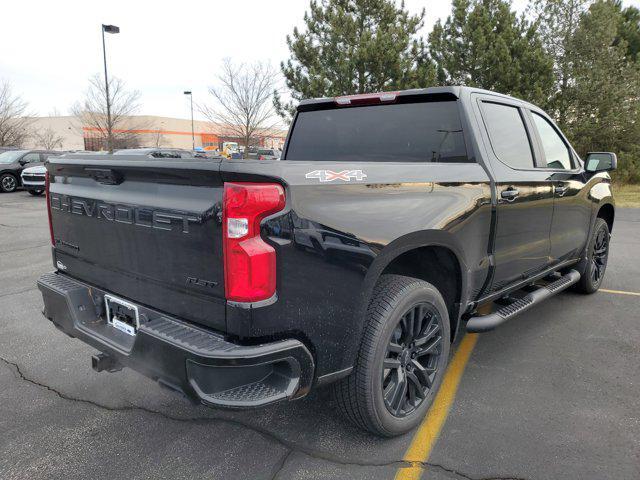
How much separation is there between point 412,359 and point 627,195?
63.9ft

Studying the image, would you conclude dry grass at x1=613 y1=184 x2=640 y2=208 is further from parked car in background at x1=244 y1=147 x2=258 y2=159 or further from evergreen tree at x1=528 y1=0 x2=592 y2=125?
parked car in background at x1=244 y1=147 x2=258 y2=159

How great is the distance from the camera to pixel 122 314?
2.48m

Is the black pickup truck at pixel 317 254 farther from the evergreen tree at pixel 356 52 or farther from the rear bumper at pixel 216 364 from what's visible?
the evergreen tree at pixel 356 52

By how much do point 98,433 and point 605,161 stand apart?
4636 mm

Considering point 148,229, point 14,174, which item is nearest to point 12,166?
point 14,174

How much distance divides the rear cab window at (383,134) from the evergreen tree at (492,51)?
49.3 feet

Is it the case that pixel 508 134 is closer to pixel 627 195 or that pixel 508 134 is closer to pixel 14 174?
pixel 627 195

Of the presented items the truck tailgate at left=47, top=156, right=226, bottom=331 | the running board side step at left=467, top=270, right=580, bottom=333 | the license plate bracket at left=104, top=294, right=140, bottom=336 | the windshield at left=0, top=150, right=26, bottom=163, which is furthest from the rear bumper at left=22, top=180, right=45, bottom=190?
the running board side step at left=467, top=270, right=580, bottom=333

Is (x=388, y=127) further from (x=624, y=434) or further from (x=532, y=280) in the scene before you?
(x=624, y=434)

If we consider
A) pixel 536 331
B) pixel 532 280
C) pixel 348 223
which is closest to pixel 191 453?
pixel 348 223

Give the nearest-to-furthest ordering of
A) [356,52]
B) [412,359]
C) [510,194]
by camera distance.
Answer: [412,359]
[510,194]
[356,52]

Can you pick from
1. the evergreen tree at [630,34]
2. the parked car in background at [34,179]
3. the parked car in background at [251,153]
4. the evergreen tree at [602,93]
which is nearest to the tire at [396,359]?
the parked car in background at [34,179]

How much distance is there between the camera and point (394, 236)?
7.62 ft

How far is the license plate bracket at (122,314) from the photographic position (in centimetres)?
240
